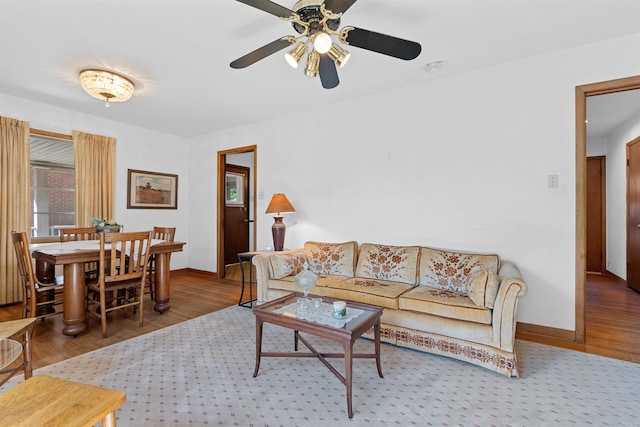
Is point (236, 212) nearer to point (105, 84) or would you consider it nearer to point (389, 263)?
point (105, 84)

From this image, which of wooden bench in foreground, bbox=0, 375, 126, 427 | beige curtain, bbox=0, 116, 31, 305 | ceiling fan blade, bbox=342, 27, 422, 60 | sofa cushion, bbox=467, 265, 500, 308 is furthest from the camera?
beige curtain, bbox=0, 116, 31, 305

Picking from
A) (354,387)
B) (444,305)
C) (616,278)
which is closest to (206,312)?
(354,387)

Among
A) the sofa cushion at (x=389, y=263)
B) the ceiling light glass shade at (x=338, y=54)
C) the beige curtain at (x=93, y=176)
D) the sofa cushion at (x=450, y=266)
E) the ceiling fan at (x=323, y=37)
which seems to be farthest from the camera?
the beige curtain at (x=93, y=176)

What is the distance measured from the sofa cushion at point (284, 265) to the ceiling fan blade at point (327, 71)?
1.91 meters

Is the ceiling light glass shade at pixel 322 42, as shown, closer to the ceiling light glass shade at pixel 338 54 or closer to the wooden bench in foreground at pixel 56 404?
the ceiling light glass shade at pixel 338 54

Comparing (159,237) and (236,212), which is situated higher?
(236,212)

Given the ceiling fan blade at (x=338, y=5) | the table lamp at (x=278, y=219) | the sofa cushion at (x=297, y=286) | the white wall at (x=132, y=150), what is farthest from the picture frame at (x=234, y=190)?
the ceiling fan blade at (x=338, y=5)

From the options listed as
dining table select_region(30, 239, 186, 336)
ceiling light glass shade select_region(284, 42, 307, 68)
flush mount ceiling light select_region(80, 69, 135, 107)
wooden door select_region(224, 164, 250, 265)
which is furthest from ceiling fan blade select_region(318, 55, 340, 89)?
wooden door select_region(224, 164, 250, 265)

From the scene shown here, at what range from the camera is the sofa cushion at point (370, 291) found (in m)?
2.61

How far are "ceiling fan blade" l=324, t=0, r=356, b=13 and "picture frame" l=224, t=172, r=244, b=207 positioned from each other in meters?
4.98

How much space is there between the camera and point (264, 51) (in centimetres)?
196

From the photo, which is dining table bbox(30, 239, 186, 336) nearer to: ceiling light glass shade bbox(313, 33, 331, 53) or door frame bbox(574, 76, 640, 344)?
ceiling light glass shade bbox(313, 33, 331, 53)

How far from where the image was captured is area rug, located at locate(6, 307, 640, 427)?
5.52 feet

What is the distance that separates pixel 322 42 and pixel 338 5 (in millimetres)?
192
